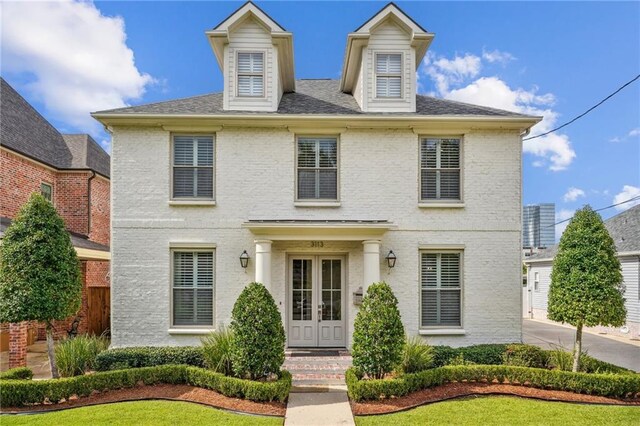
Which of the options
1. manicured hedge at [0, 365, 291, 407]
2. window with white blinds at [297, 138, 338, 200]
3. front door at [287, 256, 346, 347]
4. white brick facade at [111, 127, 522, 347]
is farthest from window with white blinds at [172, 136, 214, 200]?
manicured hedge at [0, 365, 291, 407]

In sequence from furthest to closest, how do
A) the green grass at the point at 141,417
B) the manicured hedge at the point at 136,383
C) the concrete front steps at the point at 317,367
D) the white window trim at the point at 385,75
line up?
the white window trim at the point at 385,75, the concrete front steps at the point at 317,367, the manicured hedge at the point at 136,383, the green grass at the point at 141,417

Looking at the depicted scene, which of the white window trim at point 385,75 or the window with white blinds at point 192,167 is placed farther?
the white window trim at point 385,75

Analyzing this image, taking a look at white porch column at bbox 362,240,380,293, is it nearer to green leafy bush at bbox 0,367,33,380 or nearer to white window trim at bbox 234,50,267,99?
white window trim at bbox 234,50,267,99

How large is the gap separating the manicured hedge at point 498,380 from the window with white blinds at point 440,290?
87.9 inches

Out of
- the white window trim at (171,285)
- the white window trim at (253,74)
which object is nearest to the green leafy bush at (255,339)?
the white window trim at (171,285)

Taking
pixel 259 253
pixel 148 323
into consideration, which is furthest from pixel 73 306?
pixel 259 253

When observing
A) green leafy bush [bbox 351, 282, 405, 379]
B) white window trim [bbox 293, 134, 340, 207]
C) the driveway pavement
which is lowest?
the driveway pavement

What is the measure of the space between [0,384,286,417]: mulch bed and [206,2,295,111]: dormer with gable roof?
712 cm

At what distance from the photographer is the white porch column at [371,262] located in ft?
32.3

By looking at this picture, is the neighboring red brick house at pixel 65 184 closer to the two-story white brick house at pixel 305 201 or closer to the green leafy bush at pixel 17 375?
the two-story white brick house at pixel 305 201

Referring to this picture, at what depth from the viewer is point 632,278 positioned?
15547 millimetres

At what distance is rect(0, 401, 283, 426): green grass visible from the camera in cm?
652

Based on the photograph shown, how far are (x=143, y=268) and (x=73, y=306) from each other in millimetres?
1966

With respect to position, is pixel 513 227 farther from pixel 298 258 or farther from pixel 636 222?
pixel 636 222
